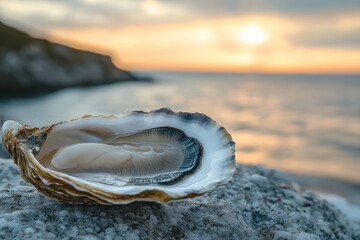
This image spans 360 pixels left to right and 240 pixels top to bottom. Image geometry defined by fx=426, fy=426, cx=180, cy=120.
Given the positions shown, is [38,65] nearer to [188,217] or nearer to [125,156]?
[125,156]

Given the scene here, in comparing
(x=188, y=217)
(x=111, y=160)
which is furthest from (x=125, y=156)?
(x=188, y=217)

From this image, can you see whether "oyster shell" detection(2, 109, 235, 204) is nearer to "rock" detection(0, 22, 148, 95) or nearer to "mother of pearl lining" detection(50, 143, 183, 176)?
"mother of pearl lining" detection(50, 143, 183, 176)

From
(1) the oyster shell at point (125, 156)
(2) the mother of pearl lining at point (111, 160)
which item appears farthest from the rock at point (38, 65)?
(2) the mother of pearl lining at point (111, 160)

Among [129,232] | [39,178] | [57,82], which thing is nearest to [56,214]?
[39,178]

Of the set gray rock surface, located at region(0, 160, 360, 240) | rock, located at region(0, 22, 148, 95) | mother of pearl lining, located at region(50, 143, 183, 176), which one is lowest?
rock, located at region(0, 22, 148, 95)

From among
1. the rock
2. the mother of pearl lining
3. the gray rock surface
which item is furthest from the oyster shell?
the rock
